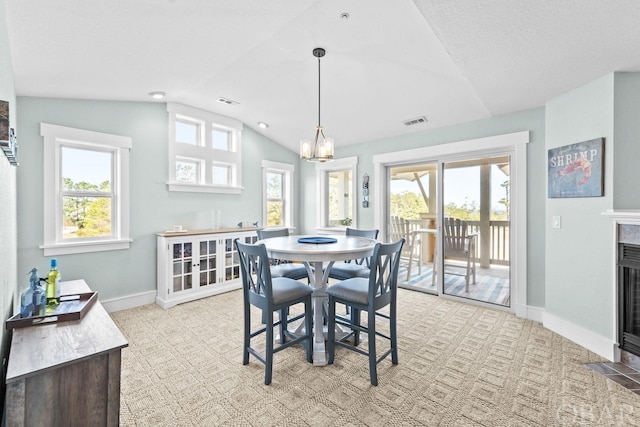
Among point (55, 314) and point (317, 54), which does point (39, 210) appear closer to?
point (55, 314)

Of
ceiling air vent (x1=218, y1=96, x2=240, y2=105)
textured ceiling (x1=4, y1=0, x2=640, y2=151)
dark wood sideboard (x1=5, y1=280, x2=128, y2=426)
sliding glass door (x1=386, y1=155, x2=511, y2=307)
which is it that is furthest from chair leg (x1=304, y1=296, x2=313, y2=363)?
ceiling air vent (x1=218, y1=96, x2=240, y2=105)

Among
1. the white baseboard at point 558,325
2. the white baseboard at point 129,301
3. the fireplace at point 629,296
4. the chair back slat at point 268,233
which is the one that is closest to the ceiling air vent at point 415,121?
the chair back slat at point 268,233

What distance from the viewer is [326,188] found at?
5.68 m

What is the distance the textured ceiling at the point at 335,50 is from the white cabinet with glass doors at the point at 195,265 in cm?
189

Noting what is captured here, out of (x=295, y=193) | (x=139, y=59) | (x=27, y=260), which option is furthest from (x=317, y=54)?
(x=27, y=260)

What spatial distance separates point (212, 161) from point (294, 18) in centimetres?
268

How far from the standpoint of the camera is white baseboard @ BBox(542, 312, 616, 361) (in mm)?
2457

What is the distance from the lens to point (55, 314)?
179 centimetres

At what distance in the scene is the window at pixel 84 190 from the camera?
317cm

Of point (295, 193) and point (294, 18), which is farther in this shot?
point (295, 193)

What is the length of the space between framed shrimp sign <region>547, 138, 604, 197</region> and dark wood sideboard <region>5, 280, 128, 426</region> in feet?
12.4

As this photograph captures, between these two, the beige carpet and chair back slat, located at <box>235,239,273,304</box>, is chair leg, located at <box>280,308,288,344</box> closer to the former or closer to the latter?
the beige carpet

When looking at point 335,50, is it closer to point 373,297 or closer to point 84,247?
point 373,297

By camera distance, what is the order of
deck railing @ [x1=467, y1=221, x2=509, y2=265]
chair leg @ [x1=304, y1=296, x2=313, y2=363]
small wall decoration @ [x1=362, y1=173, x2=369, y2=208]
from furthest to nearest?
small wall decoration @ [x1=362, y1=173, x2=369, y2=208], deck railing @ [x1=467, y1=221, x2=509, y2=265], chair leg @ [x1=304, y1=296, x2=313, y2=363]
